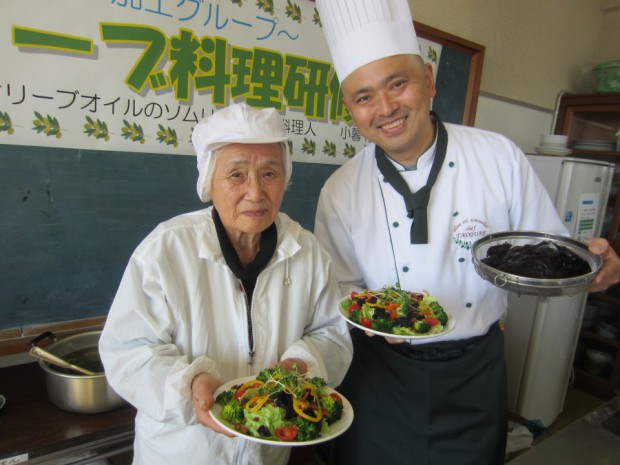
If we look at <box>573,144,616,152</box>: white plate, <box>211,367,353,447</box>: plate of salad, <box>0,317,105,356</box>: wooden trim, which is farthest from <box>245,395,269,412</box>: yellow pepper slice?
<box>573,144,616,152</box>: white plate

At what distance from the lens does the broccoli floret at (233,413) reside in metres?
0.99

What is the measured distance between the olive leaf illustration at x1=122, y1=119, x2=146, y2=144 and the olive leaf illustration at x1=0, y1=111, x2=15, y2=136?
394 mm

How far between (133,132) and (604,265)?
6.14 ft

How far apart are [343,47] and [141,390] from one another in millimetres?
1378

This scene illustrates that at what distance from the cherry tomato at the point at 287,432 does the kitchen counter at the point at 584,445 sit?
753mm

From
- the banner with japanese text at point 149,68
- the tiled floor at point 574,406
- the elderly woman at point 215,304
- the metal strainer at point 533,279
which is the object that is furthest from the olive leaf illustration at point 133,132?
the tiled floor at point 574,406

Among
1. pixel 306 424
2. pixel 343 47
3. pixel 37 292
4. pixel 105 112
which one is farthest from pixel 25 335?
pixel 343 47

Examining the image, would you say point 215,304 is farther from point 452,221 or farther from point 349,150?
point 349,150

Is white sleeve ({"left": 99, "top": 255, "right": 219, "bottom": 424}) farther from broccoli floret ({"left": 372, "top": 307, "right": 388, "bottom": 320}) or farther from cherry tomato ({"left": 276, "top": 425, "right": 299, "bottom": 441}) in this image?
broccoli floret ({"left": 372, "top": 307, "right": 388, "bottom": 320})

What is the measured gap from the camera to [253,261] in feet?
4.21

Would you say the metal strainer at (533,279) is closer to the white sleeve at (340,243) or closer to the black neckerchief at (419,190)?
the black neckerchief at (419,190)

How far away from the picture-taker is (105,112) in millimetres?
1701

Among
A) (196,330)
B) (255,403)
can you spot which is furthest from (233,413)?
(196,330)

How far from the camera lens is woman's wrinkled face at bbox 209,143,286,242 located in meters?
1.19
